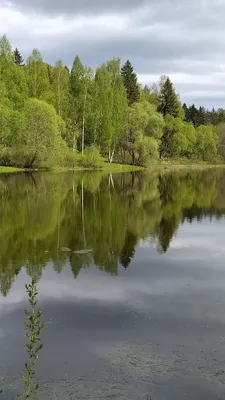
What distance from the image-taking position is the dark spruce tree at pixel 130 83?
105438mm

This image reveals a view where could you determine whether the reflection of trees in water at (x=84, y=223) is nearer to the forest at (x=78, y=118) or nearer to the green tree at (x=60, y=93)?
the forest at (x=78, y=118)

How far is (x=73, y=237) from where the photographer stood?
22.0 meters

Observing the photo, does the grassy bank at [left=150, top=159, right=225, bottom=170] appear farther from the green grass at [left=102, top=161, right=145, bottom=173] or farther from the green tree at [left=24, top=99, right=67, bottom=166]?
the green tree at [left=24, top=99, right=67, bottom=166]

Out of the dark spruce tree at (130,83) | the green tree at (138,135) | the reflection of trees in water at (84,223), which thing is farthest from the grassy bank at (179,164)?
the reflection of trees in water at (84,223)

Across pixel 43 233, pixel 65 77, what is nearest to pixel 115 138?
pixel 65 77

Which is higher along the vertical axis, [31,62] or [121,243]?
[31,62]

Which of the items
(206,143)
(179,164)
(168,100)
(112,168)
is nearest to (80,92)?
(112,168)

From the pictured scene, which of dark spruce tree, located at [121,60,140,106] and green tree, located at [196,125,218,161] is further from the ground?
dark spruce tree, located at [121,60,140,106]

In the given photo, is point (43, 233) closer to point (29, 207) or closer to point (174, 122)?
point (29, 207)

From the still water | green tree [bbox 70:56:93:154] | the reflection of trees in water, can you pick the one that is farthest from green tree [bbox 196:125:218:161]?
the still water

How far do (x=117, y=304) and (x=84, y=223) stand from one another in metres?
13.2

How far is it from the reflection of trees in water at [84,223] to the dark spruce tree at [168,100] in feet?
230

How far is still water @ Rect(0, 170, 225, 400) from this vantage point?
8.54m

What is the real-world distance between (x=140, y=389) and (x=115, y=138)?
7945 cm
